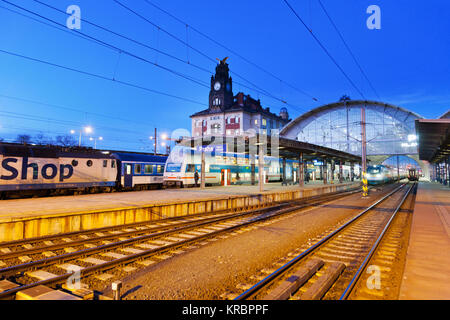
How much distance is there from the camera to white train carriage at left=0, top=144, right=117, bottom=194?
14211 mm

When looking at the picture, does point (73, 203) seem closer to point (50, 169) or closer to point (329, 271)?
point (50, 169)

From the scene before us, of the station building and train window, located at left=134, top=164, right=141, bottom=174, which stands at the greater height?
the station building

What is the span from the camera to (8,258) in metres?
6.13

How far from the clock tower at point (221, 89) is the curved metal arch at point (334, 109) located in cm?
1789

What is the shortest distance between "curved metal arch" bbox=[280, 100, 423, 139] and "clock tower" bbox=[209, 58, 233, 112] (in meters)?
17.9

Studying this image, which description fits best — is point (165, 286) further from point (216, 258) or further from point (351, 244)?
point (351, 244)

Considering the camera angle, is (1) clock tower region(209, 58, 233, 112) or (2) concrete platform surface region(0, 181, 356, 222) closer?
(2) concrete platform surface region(0, 181, 356, 222)

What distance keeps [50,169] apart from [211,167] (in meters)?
13.9

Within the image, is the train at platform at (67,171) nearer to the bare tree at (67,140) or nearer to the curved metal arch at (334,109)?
the bare tree at (67,140)

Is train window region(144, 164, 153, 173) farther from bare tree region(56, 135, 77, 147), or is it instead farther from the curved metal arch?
the curved metal arch

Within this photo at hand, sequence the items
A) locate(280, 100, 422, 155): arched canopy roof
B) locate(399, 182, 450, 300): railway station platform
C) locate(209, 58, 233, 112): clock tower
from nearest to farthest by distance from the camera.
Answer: locate(399, 182, 450, 300): railway station platform
locate(280, 100, 422, 155): arched canopy roof
locate(209, 58, 233, 112): clock tower

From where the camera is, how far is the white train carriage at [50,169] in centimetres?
1421

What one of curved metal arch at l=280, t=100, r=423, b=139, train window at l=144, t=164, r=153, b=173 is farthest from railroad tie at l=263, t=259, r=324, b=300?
curved metal arch at l=280, t=100, r=423, b=139

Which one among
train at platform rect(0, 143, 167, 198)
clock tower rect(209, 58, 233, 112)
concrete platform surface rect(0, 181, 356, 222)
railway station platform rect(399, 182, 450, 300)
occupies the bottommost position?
railway station platform rect(399, 182, 450, 300)
